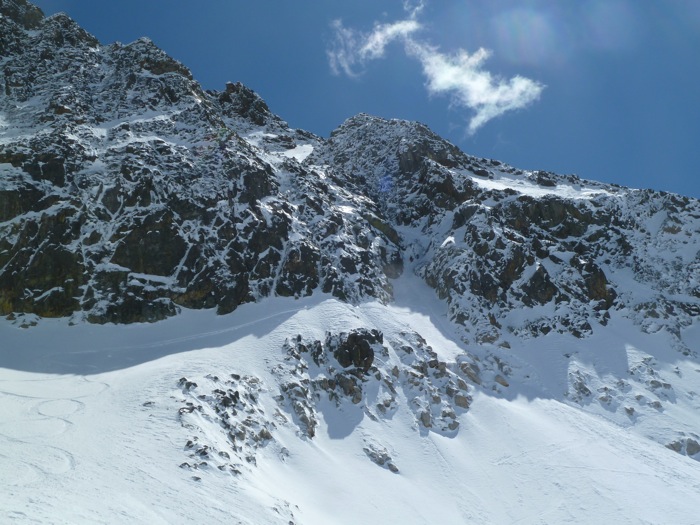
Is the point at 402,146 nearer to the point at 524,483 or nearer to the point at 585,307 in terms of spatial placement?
the point at 585,307

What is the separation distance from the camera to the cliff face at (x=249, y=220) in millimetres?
39844

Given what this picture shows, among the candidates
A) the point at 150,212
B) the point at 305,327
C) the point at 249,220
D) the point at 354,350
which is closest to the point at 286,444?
the point at 354,350

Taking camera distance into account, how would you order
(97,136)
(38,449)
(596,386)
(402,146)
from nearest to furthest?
(38,449) → (596,386) → (97,136) → (402,146)

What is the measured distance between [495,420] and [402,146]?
153 feet

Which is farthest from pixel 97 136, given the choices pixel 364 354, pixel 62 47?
pixel 364 354

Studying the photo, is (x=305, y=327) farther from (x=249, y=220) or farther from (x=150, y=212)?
(x=150, y=212)

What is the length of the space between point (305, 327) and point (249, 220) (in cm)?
1326

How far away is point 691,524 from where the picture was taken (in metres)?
27.6

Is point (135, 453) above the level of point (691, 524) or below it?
below

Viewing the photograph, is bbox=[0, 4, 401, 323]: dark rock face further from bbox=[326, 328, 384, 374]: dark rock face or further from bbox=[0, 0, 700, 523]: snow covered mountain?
bbox=[326, 328, 384, 374]: dark rock face

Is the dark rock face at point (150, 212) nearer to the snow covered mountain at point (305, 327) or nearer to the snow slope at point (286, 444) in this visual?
the snow covered mountain at point (305, 327)

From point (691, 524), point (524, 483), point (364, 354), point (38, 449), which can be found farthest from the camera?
point (364, 354)

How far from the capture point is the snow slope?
17812 mm

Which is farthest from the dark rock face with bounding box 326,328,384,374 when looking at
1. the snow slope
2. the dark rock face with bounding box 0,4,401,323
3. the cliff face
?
the dark rock face with bounding box 0,4,401,323
